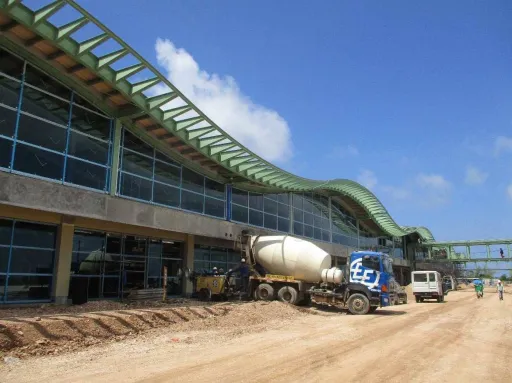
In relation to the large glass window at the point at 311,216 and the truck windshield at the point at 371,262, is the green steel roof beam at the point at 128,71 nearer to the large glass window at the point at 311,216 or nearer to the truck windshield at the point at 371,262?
the truck windshield at the point at 371,262

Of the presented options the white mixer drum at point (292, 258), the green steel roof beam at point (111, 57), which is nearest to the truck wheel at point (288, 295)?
the white mixer drum at point (292, 258)

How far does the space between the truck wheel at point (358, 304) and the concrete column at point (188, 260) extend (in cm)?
856

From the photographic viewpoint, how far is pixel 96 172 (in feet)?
54.7

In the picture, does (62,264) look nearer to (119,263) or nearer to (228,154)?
(119,263)

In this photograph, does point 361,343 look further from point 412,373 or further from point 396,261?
point 396,261

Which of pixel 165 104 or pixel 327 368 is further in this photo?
pixel 165 104

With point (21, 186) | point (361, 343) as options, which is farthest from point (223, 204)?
point (361, 343)

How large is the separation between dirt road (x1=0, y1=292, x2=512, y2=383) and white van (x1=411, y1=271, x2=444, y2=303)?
1854 centimetres

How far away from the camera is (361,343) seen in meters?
10.3

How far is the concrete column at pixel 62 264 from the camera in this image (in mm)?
15461

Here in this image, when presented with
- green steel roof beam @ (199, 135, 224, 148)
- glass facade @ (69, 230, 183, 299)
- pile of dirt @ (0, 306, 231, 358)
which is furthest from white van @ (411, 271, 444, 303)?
pile of dirt @ (0, 306, 231, 358)

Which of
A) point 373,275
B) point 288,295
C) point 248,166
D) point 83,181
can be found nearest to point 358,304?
point 373,275

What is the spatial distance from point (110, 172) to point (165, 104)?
11.8 ft

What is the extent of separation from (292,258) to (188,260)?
19.9ft
